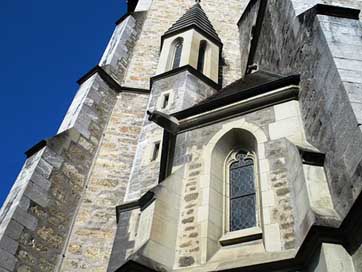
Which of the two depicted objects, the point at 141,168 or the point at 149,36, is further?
the point at 149,36

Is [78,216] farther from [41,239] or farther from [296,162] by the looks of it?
[296,162]

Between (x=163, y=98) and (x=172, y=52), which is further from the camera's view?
(x=172, y=52)

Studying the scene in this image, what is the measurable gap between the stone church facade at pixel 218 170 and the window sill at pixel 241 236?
12 millimetres

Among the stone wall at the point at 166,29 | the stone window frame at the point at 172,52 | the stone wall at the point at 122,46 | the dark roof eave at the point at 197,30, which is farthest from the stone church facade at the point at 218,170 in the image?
the stone wall at the point at 166,29

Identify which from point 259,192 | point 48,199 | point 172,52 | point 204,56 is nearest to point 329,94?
point 259,192

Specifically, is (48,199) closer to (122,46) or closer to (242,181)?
(242,181)

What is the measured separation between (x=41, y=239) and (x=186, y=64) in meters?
5.92

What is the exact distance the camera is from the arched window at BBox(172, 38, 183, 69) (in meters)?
11.7

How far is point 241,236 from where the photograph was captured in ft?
Result: 16.9

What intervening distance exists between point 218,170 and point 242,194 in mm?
528

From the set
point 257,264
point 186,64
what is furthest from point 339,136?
point 186,64

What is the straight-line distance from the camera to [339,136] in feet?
14.1

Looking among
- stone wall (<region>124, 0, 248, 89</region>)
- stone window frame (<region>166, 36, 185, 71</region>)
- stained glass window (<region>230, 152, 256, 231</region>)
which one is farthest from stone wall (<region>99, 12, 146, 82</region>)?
stained glass window (<region>230, 152, 256, 231</region>)

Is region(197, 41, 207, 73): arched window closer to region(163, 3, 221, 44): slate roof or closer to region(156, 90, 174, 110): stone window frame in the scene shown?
region(163, 3, 221, 44): slate roof
